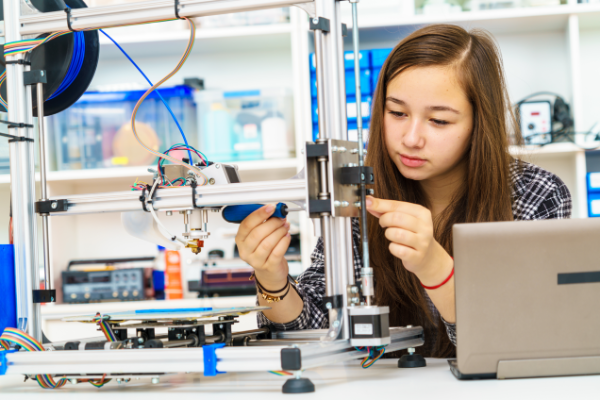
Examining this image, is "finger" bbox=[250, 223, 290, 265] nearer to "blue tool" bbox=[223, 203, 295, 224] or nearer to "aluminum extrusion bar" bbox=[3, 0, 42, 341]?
"blue tool" bbox=[223, 203, 295, 224]

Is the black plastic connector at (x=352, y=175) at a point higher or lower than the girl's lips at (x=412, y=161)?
lower

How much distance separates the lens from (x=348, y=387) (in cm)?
65

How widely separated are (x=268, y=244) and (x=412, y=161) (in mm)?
365

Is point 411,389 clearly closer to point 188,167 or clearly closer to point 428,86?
point 188,167

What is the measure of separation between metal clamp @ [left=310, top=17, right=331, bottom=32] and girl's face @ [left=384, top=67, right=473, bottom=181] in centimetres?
33

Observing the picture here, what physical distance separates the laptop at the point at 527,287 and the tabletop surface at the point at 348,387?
45mm

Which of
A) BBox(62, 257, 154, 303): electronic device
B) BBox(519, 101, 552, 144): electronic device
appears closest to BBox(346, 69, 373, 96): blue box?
BBox(519, 101, 552, 144): electronic device

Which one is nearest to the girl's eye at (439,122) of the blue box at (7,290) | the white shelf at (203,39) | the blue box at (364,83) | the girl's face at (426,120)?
the girl's face at (426,120)

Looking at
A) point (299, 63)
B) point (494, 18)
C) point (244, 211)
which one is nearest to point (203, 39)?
point (299, 63)

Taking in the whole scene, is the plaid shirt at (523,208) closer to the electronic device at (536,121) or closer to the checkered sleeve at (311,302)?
the checkered sleeve at (311,302)

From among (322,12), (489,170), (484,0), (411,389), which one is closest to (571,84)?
(484,0)

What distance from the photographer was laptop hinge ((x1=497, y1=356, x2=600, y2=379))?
Result: 651 mm

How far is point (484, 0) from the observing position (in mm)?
1974

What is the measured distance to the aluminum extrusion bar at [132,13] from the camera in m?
0.79
